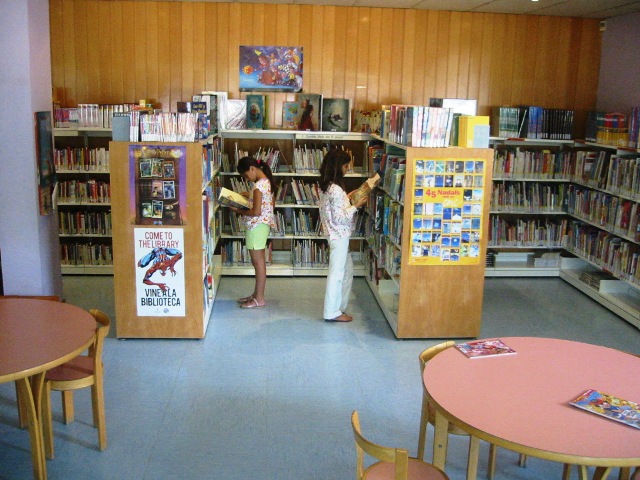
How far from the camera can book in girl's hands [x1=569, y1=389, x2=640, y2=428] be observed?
2752 millimetres

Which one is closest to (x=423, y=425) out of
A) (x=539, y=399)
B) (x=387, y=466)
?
(x=387, y=466)

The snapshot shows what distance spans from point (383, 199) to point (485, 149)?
1493mm

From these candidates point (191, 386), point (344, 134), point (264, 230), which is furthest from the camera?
point (344, 134)

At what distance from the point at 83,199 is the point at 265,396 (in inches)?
163

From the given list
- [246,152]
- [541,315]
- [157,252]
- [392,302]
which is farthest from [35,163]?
[541,315]

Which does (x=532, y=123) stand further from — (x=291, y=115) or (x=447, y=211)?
(x=447, y=211)

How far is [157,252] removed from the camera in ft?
18.0

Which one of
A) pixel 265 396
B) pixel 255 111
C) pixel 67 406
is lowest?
pixel 265 396

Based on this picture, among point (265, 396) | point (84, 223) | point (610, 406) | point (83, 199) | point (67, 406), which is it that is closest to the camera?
point (610, 406)

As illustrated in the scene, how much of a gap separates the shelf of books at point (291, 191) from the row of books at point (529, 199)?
65.7 inches

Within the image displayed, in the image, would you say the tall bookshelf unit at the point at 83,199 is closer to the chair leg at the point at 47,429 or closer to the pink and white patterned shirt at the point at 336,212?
the pink and white patterned shirt at the point at 336,212

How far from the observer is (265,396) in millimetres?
4703

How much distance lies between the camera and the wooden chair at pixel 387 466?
8.31ft

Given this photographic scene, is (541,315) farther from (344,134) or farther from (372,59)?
(372,59)
